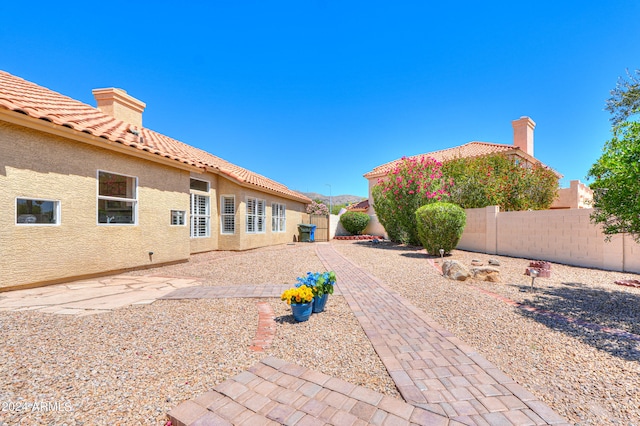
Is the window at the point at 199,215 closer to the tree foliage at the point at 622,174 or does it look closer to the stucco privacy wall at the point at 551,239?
the tree foliage at the point at 622,174

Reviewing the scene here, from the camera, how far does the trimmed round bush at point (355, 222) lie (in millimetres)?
23172

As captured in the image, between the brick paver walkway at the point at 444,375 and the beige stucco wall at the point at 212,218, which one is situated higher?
the beige stucco wall at the point at 212,218

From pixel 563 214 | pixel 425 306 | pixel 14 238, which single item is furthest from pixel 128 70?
pixel 563 214

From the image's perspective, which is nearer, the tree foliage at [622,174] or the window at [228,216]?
the tree foliage at [622,174]

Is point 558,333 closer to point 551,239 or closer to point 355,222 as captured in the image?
point 551,239

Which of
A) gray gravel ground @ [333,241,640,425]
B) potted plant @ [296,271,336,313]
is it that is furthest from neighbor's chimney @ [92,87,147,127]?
gray gravel ground @ [333,241,640,425]

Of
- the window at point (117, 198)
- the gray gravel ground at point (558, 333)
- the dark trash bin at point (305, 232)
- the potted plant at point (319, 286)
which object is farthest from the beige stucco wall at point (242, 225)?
the potted plant at point (319, 286)

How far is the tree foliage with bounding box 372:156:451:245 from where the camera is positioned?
14406mm

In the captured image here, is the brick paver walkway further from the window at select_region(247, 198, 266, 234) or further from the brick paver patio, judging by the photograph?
the window at select_region(247, 198, 266, 234)

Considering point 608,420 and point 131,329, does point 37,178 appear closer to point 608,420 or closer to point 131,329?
point 131,329

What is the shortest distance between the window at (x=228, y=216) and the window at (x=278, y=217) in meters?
3.72

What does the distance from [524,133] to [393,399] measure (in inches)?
1055

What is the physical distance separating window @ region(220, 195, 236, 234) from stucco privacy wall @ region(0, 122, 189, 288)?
3.89 m

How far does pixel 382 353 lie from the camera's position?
130 inches
